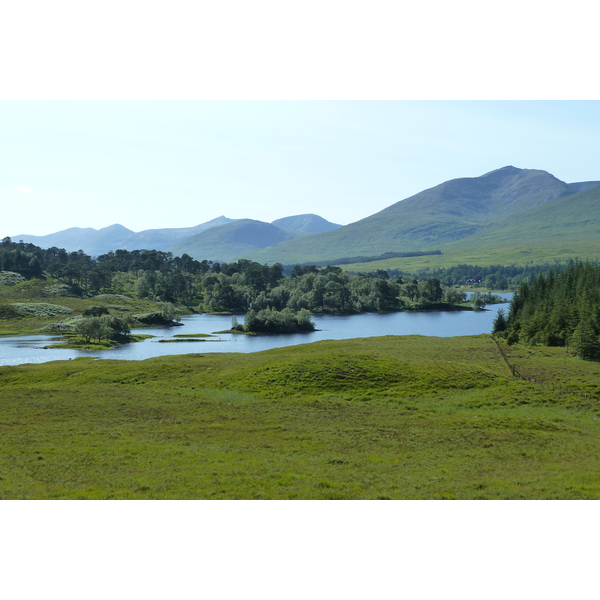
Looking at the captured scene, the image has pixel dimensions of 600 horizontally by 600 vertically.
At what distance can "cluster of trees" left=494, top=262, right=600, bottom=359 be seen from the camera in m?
77.6

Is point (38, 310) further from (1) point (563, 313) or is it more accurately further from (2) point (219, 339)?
(1) point (563, 313)

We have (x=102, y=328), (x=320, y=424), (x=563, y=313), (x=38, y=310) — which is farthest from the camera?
(x=38, y=310)

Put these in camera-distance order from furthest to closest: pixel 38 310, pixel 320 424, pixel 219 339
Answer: pixel 38 310 → pixel 219 339 → pixel 320 424

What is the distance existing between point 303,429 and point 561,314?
7028 centimetres

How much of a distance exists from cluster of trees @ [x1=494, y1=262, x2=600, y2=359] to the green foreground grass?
641cm

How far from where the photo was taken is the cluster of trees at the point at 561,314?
77.6m

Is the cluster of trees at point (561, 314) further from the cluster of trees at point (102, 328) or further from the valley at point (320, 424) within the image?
the cluster of trees at point (102, 328)

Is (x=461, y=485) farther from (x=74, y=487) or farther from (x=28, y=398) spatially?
(x=28, y=398)

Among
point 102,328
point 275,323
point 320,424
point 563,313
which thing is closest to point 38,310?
point 102,328

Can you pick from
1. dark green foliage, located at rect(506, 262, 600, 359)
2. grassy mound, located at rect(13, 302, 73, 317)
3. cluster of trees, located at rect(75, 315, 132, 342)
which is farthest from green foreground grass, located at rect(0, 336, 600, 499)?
grassy mound, located at rect(13, 302, 73, 317)

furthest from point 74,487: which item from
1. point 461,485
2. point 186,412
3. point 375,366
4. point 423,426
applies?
point 375,366

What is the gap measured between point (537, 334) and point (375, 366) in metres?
46.3

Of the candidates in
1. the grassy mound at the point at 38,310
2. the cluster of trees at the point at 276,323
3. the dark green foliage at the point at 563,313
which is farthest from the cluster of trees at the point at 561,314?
the grassy mound at the point at 38,310

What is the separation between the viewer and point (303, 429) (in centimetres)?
4184
